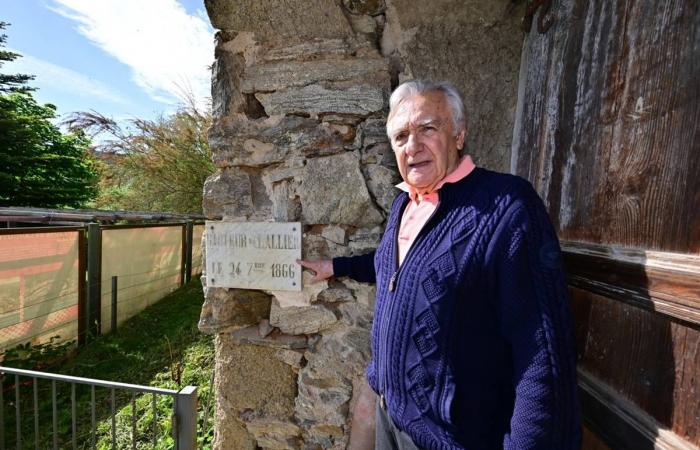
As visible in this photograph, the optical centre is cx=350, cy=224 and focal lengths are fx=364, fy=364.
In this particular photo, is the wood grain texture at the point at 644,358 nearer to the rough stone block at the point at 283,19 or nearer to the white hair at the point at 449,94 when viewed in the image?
the white hair at the point at 449,94

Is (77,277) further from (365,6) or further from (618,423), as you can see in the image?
(618,423)

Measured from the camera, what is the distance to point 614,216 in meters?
0.96

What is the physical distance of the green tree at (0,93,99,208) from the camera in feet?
39.9

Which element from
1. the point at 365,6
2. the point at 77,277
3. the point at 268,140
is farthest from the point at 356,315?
the point at 77,277

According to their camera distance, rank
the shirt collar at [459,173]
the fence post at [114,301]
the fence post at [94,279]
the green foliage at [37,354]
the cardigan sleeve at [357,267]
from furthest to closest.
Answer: the fence post at [114,301] → the fence post at [94,279] → the green foliage at [37,354] → the cardigan sleeve at [357,267] → the shirt collar at [459,173]

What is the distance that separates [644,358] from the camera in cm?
84

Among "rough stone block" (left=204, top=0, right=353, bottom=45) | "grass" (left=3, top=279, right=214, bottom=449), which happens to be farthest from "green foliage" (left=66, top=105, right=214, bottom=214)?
"rough stone block" (left=204, top=0, right=353, bottom=45)

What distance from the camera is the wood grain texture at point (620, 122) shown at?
770mm

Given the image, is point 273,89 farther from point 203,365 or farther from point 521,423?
point 203,365

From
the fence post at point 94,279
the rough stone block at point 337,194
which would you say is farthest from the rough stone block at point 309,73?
the fence post at point 94,279

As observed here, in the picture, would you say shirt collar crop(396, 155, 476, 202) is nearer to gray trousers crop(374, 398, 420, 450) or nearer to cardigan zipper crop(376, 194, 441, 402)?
cardigan zipper crop(376, 194, 441, 402)

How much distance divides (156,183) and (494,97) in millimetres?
10270

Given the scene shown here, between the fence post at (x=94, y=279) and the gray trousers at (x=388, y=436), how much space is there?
5647mm

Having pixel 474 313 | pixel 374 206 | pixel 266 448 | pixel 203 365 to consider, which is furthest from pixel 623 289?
pixel 203 365
